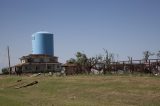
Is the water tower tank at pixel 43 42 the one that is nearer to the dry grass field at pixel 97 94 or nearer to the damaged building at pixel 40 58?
the damaged building at pixel 40 58

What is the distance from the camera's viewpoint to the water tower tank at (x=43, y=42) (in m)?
109

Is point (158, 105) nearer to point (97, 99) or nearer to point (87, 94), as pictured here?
point (97, 99)

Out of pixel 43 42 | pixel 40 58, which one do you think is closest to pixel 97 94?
pixel 40 58

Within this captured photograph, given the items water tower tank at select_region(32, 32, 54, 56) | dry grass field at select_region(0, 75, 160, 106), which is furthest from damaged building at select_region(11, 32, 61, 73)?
dry grass field at select_region(0, 75, 160, 106)

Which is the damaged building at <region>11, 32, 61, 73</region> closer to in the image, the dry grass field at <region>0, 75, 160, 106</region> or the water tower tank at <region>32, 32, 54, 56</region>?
the water tower tank at <region>32, 32, 54, 56</region>

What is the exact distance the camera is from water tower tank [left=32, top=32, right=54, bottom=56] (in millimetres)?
108812

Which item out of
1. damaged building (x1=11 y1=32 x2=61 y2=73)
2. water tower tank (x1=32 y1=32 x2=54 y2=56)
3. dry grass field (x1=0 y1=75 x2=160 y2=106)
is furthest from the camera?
water tower tank (x1=32 y1=32 x2=54 y2=56)

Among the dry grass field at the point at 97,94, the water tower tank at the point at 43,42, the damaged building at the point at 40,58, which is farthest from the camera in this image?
the water tower tank at the point at 43,42

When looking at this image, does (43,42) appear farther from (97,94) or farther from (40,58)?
(97,94)

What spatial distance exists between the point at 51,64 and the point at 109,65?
180 ft

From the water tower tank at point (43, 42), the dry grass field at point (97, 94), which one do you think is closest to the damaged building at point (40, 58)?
the water tower tank at point (43, 42)

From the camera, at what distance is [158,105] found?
68.3 feet

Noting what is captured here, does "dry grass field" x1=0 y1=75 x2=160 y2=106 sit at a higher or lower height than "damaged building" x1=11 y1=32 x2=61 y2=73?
lower

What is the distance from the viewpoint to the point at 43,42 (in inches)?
4281
